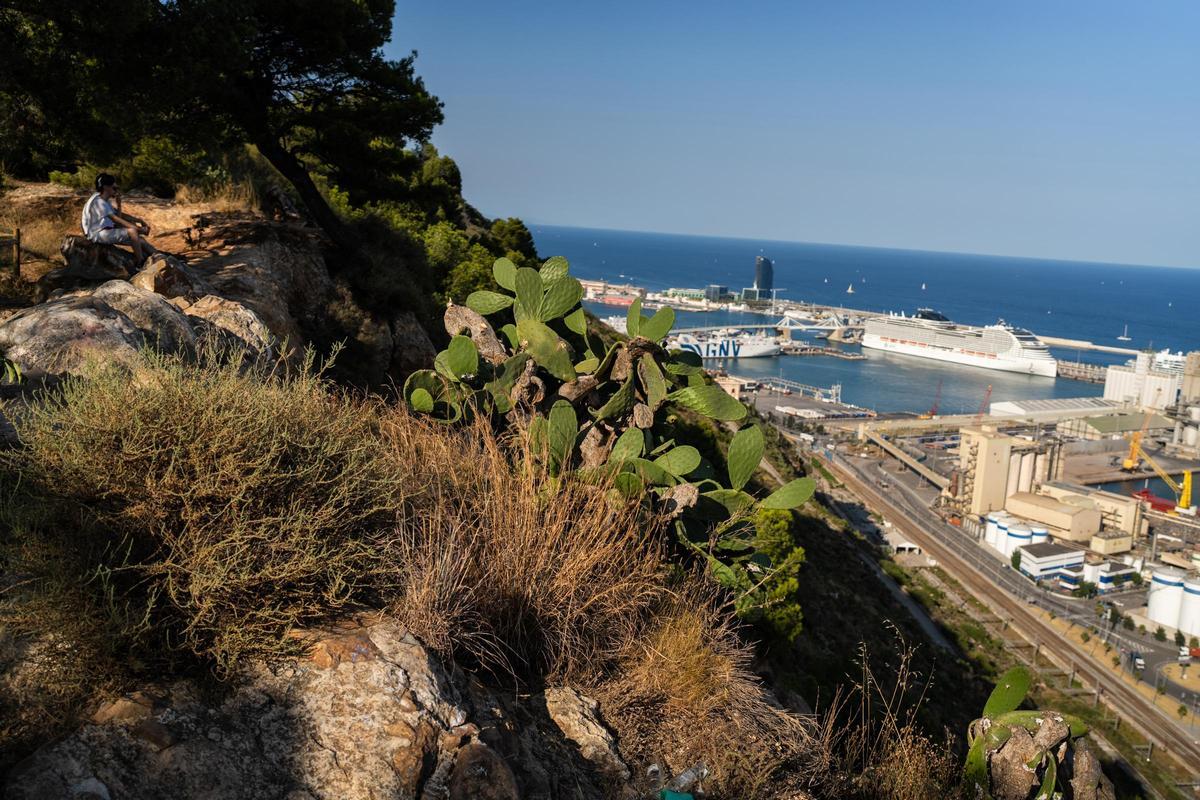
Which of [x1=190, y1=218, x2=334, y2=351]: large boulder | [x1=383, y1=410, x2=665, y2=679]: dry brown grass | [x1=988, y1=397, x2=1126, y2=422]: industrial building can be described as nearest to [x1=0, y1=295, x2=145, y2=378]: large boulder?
[x1=383, y1=410, x2=665, y2=679]: dry brown grass

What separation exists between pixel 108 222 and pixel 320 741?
200 inches

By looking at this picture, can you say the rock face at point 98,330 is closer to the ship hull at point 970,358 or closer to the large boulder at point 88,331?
the large boulder at point 88,331

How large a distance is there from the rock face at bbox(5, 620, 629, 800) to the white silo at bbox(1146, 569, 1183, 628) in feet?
95.4

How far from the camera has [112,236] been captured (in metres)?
Answer: 5.73

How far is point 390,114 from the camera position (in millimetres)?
9062

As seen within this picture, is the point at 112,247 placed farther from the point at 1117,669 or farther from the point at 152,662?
the point at 1117,669

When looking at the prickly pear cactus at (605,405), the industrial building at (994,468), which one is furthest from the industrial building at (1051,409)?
the prickly pear cactus at (605,405)

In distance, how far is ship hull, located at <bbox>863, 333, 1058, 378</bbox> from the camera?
250ft

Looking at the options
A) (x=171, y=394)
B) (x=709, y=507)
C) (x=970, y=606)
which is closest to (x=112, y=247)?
(x=171, y=394)

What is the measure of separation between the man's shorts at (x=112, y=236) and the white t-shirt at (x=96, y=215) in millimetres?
22

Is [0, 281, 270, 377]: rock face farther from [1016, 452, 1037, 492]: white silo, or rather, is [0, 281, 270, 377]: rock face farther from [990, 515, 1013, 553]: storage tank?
[1016, 452, 1037, 492]: white silo

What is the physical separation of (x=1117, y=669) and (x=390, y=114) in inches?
890

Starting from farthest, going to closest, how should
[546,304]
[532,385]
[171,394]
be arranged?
[546,304] < [532,385] < [171,394]

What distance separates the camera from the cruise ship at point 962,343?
76375mm
